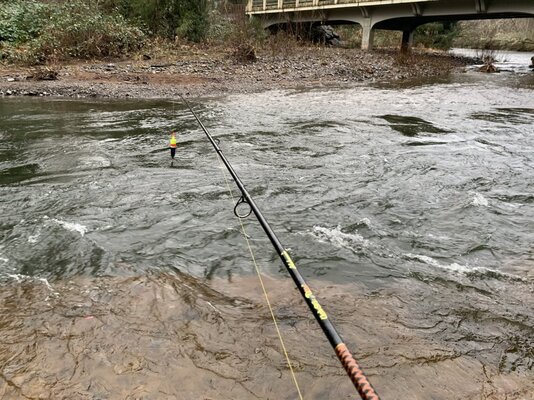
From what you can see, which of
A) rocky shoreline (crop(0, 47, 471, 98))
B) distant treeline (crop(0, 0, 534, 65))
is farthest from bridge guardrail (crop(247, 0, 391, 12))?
rocky shoreline (crop(0, 47, 471, 98))

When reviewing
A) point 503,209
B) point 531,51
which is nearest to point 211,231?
point 503,209

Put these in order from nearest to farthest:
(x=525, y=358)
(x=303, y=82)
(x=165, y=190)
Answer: (x=525, y=358)
(x=165, y=190)
(x=303, y=82)

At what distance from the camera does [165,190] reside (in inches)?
236

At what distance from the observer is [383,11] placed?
28.3 metres

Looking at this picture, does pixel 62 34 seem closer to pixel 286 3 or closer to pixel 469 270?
pixel 469 270

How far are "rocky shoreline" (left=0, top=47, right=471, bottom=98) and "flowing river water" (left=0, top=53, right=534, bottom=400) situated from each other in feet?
18.3

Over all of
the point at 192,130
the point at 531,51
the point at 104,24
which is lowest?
the point at 192,130

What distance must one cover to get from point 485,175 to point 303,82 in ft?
38.3

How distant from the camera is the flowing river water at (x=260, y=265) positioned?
2.86 m

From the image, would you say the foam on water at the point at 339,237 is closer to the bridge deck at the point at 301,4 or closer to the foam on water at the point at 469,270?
the foam on water at the point at 469,270

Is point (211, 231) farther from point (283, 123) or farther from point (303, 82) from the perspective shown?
point (303, 82)

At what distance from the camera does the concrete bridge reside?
23.6 metres

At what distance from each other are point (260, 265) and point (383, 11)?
28496 millimetres

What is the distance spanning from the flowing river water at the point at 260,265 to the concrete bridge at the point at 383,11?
18797 mm
